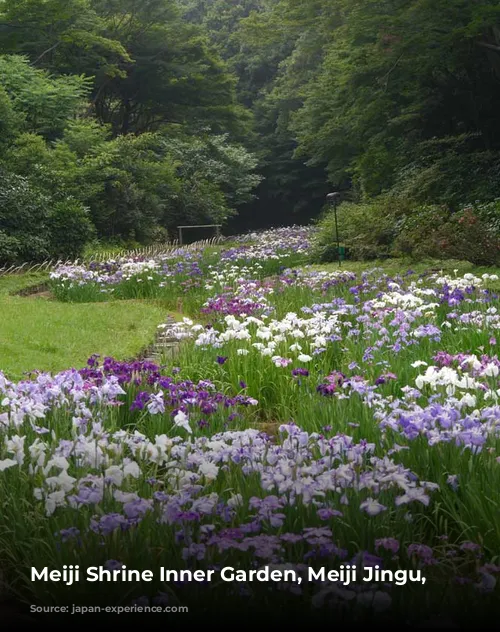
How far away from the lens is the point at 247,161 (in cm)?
3844

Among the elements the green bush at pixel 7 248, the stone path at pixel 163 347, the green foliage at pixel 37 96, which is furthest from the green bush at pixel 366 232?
the green foliage at pixel 37 96

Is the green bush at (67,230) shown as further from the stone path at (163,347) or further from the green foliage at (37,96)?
the stone path at (163,347)

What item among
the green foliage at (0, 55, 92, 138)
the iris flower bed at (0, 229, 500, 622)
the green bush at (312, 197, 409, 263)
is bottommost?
the green bush at (312, 197, 409, 263)

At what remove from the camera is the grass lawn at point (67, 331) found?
7758 millimetres

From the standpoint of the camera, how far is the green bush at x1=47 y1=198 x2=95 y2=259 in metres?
18.9

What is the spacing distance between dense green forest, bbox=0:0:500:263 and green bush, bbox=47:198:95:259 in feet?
0.12

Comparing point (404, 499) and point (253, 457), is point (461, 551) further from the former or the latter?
point (253, 457)

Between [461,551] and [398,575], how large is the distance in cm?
59

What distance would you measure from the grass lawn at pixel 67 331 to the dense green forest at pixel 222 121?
5.65 m

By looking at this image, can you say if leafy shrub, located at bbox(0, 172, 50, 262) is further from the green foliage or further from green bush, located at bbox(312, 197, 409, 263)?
green bush, located at bbox(312, 197, 409, 263)

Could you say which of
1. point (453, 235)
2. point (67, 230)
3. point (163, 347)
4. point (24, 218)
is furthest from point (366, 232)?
point (163, 347)

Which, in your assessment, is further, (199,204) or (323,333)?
(199,204)

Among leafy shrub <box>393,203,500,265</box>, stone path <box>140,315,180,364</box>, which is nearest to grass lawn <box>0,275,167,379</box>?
stone path <box>140,315,180,364</box>

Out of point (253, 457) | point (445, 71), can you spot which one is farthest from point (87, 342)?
point (445, 71)
